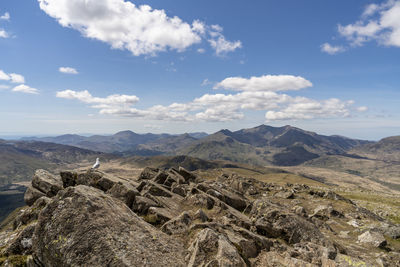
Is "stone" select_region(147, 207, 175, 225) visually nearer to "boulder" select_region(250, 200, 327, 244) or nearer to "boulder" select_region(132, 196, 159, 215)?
"boulder" select_region(132, 196, 159, 215)

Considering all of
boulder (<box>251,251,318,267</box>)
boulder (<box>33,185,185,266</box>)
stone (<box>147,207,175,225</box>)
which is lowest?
boulder (<box>251,251,318,267</box>)

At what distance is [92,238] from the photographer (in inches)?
485

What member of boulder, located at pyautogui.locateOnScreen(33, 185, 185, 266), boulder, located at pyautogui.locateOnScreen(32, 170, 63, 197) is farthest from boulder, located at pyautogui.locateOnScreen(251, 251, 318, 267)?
boulder, located at pyautogui.locateOnScreen(32, 170, 63, 197)

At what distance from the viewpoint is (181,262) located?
530 inches

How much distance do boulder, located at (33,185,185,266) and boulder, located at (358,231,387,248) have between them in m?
29.3

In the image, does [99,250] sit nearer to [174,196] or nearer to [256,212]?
[174,196]

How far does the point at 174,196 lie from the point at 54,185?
17.3 metres

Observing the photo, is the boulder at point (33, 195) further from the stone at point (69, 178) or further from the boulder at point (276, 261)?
the boulder at point (276, 261)

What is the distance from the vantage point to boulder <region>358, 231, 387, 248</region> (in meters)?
27.4

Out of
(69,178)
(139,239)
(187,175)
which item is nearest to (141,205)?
(139,239)

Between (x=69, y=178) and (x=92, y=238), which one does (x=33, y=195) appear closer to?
(x=69, y=178)

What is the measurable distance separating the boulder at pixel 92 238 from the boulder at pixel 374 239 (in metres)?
29.3

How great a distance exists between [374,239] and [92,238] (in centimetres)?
3637

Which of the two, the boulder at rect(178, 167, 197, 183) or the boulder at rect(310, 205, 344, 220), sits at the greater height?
the boulder at rect(178, 167, 197, 183)
